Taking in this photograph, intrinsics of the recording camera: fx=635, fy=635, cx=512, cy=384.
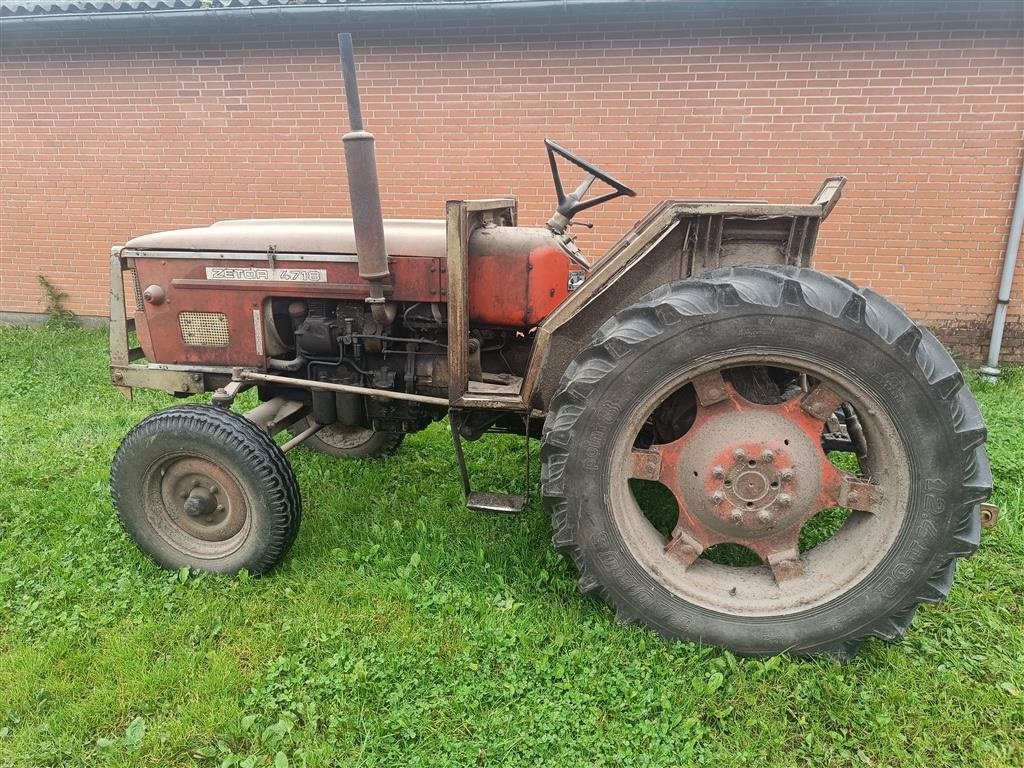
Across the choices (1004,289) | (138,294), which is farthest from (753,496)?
(1004,289)

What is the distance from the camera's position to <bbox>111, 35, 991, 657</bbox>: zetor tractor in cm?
206

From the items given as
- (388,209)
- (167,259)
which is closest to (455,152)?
(388,209)

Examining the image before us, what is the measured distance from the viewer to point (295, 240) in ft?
9.27

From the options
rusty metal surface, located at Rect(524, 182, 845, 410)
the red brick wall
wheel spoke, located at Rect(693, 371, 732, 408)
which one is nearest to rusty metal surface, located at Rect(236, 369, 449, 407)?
rusty metal surface, located at Rect(524, 182, 845, 410)

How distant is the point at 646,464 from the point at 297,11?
573 centimetres

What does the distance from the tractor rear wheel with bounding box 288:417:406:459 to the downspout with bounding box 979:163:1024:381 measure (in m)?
5.30

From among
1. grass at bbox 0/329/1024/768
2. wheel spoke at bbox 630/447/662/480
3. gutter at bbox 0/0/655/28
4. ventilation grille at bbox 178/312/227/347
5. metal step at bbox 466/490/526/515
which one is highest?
gutter at bbox 0/0/655/28

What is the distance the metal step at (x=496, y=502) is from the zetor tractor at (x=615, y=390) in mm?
12

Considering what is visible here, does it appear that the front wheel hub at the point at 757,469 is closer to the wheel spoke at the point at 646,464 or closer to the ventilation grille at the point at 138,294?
the wheel spoke at the point at 646,464

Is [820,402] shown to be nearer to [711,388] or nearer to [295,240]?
[711,388]

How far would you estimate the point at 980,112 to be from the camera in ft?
18.1

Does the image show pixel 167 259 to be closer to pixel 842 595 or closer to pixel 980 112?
pixel 842 595

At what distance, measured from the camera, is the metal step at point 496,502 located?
270cm

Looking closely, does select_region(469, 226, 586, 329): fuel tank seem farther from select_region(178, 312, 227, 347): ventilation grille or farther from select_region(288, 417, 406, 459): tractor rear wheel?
select_region(288, 417, 406, 459): tractor rear wheel
